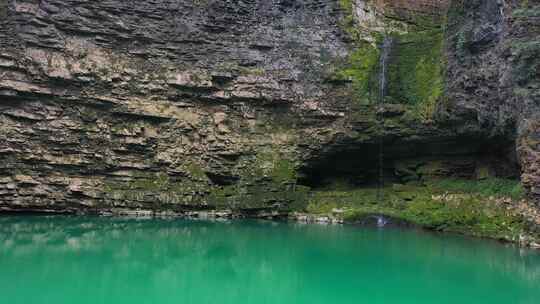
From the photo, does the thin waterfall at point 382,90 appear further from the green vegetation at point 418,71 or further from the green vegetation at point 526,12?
the green vegetation at point 526,12

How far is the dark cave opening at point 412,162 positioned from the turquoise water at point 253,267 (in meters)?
5.32

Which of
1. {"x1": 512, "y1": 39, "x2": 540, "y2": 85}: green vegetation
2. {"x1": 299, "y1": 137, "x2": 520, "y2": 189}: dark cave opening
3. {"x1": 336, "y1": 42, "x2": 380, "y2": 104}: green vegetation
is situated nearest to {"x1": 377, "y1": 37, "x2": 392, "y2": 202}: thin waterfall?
{"x1": 299, "y1": 137, "x2": 520, "y2": 189}: dark cave opening

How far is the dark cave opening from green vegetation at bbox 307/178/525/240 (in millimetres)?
923

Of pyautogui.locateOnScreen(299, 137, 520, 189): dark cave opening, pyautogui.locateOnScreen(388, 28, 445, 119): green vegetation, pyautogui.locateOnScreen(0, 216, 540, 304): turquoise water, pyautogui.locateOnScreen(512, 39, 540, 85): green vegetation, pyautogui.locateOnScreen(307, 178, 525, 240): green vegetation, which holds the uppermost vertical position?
pyautogui.locateOnScreen(388, 28, 445, 119): green vegetation

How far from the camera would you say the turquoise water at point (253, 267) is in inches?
268

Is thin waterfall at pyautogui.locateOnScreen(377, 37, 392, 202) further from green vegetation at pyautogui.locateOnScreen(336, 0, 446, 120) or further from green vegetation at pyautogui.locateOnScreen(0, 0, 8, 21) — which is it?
green vegetation at pyautogui.locateOnScreen(0, 0, 8, 21)

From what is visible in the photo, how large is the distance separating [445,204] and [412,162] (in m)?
4.12

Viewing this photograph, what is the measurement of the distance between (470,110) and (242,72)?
28.4ft

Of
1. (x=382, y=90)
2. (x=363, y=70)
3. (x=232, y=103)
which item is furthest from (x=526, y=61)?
(x=232, y=103)

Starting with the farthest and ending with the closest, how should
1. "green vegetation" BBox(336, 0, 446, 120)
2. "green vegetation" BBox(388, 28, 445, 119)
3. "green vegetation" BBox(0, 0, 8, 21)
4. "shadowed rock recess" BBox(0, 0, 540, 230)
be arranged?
"green vegetation" BBox(336, 0, 446, 120)
"green vegetation" BBox(388, 28, 445, 119)
"green vegetation" BBox(0, 0, 8, 21)
"shadowed rock recess" BBox(0, 0, 540, 230)

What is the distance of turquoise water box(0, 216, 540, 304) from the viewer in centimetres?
680

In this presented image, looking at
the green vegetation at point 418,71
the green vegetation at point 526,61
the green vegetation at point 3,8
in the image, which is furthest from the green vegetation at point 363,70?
the green vegetation at point 3,8

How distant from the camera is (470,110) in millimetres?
16984

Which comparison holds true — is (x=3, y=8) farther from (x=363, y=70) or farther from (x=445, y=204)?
(x=445, y=204)
